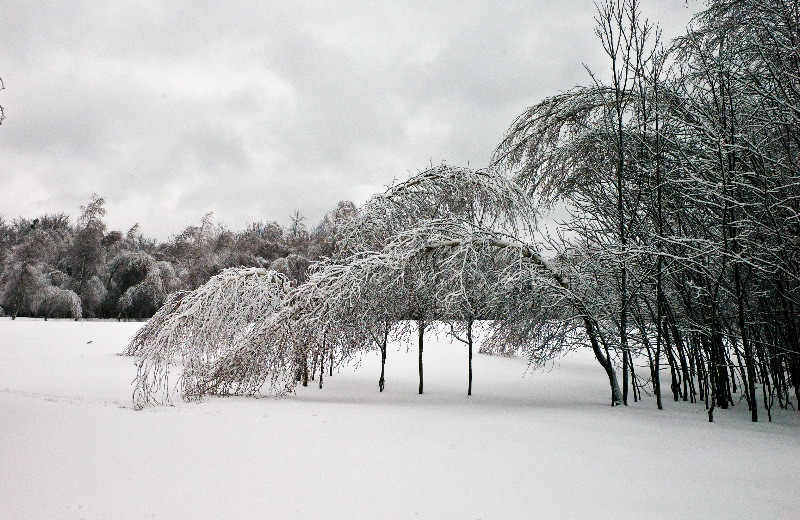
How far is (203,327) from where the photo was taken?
6.49 m

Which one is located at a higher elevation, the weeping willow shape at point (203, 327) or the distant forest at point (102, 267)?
the distant forest at point (102, 267)

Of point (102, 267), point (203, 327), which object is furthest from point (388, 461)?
point (102, 267)

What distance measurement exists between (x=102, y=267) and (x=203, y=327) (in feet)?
75.4

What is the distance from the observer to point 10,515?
2.31 metres

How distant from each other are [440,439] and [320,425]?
3.61 feet

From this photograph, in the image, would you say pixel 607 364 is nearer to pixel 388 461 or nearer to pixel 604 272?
pixel 604 272

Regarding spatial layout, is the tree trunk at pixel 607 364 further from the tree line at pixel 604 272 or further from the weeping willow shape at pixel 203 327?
the weeping willow shape at pixel 203 327

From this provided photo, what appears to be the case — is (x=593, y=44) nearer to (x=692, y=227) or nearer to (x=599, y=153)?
(x=599, y=153)

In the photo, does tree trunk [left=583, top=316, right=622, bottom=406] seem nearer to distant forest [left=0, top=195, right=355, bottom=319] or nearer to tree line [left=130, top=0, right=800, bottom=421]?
tree line [left=130, top=0, right=800, bottom=421]

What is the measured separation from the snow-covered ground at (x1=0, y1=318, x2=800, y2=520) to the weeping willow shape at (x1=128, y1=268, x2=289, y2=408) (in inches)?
27.7

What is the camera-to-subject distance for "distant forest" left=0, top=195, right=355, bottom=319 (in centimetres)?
2283

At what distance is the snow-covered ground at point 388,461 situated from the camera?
2.62 meters

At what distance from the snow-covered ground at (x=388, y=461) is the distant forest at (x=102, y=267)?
1738 cm

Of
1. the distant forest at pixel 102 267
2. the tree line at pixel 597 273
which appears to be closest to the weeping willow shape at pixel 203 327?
the tree line at pixel 597 273
